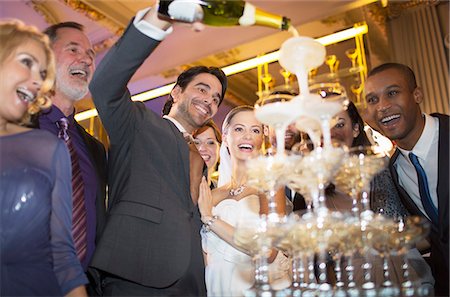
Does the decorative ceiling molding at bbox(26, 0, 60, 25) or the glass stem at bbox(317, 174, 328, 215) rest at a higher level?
the decorative ceiling molding at bbox(26, 0, 60, 25)

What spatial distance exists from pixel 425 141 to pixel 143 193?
1235 millimetres

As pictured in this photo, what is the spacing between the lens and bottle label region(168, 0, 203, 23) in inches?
47.8

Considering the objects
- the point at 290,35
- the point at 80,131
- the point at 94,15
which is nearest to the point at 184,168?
the point at 80,131

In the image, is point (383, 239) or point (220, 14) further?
point (220, 14)

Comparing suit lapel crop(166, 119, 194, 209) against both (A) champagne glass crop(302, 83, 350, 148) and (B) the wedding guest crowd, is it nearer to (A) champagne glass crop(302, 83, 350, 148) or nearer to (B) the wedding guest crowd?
(B) the wedding guest crowd

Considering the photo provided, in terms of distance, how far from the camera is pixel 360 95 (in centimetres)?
573

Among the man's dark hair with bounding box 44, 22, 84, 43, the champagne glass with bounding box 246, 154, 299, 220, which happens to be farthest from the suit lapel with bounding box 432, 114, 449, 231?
the man's dark hair with bounding box 44, 22, 84, 43

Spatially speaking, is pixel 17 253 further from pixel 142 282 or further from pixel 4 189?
pixel 142 282

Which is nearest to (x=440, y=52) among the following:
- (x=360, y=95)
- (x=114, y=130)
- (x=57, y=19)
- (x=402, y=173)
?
(x=360, y=95)

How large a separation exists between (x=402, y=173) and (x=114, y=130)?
4.17 feet

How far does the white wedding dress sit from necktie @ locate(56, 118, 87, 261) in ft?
2.66

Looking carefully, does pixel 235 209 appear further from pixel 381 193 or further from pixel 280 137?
pixel 280 137

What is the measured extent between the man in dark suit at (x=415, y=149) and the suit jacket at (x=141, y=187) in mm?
927

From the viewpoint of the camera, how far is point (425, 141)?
6.63 feet
